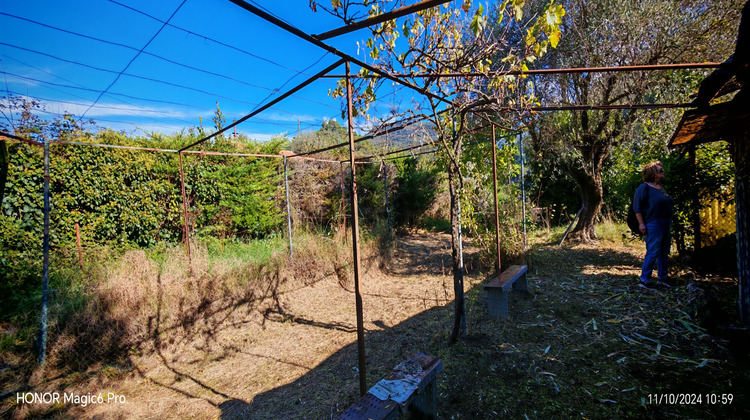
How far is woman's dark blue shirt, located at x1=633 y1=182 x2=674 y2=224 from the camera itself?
3.82 metres

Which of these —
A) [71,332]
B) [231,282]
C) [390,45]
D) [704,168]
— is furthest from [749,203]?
[71,332]

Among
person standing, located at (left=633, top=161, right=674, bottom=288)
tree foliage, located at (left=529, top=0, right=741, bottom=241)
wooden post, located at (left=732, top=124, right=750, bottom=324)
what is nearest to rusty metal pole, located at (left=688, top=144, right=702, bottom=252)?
person standing, located at (left=633, top=161, right=674, bottom=288)

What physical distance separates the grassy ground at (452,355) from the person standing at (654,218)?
10.7 inches

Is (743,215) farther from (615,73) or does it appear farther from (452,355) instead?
(615,73)

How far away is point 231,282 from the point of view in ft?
14.8

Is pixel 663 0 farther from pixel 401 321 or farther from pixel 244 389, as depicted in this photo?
pixel 244 389

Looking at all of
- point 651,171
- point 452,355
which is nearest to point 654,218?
point 651,171

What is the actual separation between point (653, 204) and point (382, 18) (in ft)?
14.6

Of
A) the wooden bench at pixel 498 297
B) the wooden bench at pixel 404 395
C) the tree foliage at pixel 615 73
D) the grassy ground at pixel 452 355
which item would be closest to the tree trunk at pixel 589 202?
the tree foliage at pixel 615 73

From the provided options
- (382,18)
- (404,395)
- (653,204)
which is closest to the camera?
(382,18)

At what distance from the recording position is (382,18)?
62.2 inches

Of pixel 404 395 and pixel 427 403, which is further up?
pixel 404 395

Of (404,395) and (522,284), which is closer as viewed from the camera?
(404,395)

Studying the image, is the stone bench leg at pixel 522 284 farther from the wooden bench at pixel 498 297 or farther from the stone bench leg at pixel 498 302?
the stone bench leg at pixel 498 302
